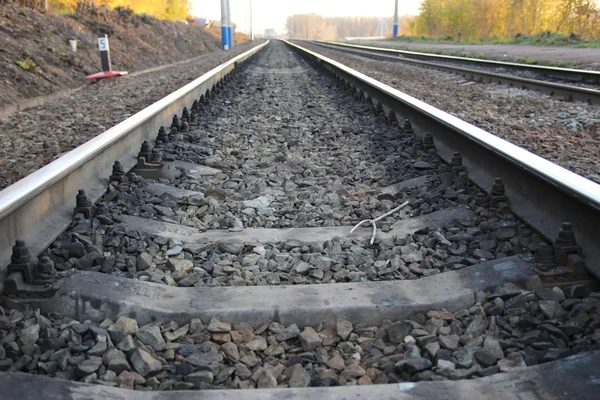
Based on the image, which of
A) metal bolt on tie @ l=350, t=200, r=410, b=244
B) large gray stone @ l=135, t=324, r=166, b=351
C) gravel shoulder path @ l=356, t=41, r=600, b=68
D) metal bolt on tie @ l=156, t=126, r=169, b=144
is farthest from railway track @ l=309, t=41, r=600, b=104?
large gray stone @ l=135, t=324, r=166, b=351

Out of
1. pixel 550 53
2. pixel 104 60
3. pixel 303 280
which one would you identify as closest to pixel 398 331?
pixel 303 280

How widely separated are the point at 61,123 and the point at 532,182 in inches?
211

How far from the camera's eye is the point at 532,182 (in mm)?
2775

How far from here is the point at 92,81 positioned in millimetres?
12148

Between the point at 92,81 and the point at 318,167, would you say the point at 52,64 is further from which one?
the point at 318,167

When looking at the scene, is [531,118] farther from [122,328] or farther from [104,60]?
[104,60]

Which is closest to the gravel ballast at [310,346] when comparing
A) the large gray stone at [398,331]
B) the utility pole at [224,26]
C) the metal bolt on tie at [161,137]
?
the large gray stone at [398,331]

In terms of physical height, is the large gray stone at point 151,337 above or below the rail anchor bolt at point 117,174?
below

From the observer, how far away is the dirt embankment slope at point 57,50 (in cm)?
934

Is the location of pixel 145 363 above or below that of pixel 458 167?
below

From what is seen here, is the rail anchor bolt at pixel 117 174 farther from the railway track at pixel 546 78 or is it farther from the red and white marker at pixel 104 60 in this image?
the red and white marker at pixel 104 60

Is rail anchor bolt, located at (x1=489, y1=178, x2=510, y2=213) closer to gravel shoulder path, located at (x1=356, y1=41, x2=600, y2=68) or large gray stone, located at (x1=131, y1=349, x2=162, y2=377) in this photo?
large gray stone, located at (x1=131, y1=349, x2=162, y2=377)

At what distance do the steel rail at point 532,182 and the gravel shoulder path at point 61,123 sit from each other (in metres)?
2.95

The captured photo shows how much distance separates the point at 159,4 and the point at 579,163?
40103 mm
